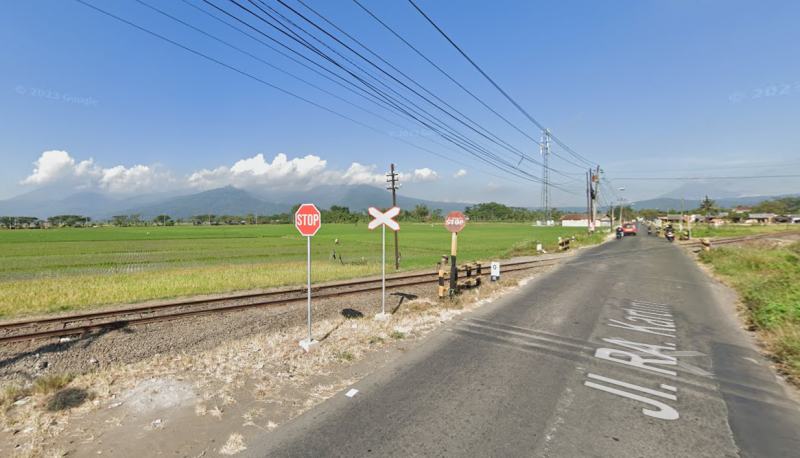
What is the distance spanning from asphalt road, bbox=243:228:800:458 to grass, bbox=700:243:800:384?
0.40 meters

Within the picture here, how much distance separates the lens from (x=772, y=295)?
866cm

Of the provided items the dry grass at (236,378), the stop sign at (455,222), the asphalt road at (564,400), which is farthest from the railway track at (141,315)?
the asphalt road at (564,400)

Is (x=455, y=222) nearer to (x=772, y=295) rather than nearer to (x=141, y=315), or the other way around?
(x=772, y=295)

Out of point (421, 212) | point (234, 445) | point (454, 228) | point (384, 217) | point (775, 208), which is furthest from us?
point (421, 212)

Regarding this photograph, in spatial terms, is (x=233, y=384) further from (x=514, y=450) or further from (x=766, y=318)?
(x=766, y=318)

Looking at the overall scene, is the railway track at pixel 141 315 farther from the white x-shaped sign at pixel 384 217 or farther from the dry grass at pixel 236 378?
the white x-shaped sign at pixel 384 217

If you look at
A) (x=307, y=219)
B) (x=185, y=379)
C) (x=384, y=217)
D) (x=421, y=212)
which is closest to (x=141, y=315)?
(x=185, y=379)

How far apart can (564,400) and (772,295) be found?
8985mm

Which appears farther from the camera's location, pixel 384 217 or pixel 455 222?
pixel 455 222

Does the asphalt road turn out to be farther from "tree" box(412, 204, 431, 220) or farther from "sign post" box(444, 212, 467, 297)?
"tree" box(412, 204, 431, 220)

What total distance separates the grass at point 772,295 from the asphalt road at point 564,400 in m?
0.40

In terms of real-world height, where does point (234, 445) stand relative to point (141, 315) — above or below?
above

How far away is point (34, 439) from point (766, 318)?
13369mm

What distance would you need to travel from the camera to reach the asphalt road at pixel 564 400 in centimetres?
357
